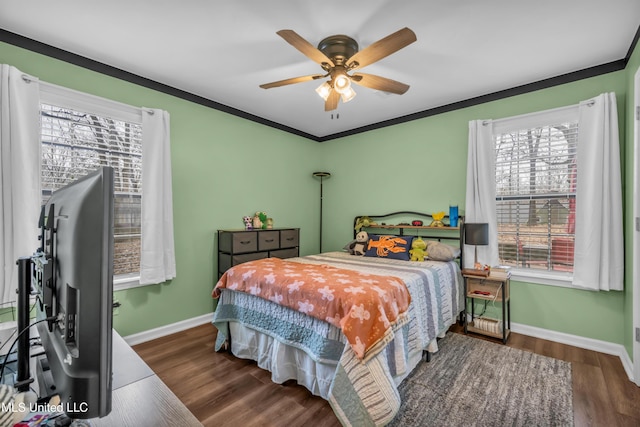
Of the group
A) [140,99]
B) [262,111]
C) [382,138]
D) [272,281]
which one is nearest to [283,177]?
[262,111]

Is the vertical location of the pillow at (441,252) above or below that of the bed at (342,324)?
above

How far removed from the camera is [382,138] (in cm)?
441

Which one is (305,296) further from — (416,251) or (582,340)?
(582,340)

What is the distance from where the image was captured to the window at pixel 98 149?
2547 mm

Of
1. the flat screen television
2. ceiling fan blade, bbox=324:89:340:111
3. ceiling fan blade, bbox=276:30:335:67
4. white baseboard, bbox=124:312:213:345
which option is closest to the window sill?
ceiling fan blade, bbox=324:89:340:111

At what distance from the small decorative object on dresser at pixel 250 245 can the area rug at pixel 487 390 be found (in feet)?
7.20

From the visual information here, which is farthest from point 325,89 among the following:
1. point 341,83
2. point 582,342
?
point 582,342

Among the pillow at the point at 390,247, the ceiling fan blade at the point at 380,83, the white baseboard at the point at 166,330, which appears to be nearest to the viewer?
the ceiling fan blade at the point at 380,83

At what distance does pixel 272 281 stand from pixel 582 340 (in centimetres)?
312

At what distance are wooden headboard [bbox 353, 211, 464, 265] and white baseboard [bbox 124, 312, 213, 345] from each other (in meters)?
2.48

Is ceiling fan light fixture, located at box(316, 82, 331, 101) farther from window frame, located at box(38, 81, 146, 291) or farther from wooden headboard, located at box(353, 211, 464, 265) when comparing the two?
wooden headboard, located at box(353, 211, 464, 265)

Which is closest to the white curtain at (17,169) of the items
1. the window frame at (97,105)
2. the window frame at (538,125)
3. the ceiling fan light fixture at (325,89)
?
the window frame at (97,105)

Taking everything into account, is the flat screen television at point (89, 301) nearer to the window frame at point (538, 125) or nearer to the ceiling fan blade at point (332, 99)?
the ceiling fan blade at point (332, 99)

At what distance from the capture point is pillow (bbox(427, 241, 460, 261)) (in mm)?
3295
